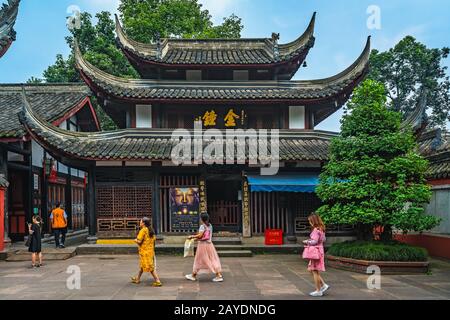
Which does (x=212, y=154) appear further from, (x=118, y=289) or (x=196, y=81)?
(x=118, y=289)

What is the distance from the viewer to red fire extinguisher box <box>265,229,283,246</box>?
14.7 metres

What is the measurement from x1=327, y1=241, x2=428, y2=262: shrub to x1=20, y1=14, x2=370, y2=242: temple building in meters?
3.56

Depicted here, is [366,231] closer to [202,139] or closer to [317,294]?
[317,294]

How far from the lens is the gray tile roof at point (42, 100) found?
16609 millimetres

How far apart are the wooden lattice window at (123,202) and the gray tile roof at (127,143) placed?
1462 mm

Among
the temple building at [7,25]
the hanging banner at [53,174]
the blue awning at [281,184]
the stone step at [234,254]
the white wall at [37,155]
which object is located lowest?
the stone step at [234,254]

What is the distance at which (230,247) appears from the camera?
46.8 ft

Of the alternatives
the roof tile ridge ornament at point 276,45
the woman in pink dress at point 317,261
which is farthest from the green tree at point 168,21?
the woman in pink dress at point 317,261

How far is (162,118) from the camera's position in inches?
638

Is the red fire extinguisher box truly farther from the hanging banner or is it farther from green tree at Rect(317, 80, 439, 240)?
the hanging banner

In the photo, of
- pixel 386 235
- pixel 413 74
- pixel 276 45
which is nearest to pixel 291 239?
pixel 386 235

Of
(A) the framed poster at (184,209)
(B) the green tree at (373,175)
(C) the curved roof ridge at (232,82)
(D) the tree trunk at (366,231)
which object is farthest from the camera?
(C) the curved roof ridge at (232,82)

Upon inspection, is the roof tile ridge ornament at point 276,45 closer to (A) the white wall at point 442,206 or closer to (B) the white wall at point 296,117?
(B) the white wall at point 296,117

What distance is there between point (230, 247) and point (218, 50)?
9.03 m
